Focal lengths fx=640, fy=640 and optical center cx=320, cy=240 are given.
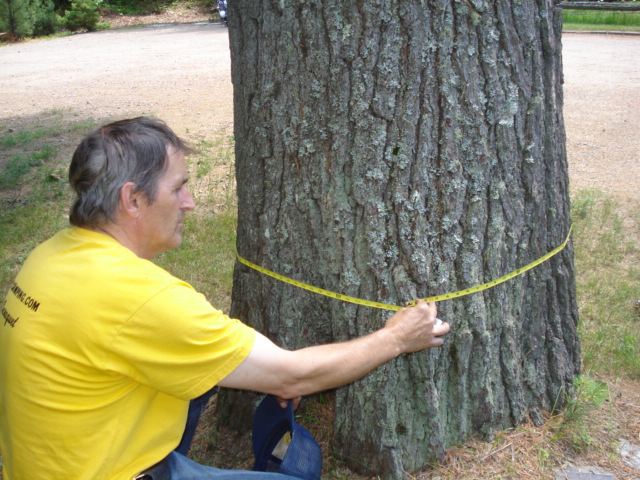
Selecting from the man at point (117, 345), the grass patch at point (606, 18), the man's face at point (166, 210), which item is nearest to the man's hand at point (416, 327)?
the man at point (117, 345)

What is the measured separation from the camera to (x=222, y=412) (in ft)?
9.79

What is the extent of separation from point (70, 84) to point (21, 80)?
1512 mm

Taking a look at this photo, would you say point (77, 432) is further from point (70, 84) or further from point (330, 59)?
point (70, 84)

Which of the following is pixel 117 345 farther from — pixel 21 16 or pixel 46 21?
pixel 46 21

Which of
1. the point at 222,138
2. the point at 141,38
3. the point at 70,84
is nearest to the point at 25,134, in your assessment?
the point at 222,138

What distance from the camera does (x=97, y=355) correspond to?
1.73m

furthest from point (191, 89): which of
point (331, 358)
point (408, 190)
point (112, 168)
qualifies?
point (331, 358)

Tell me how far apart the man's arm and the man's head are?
49cm

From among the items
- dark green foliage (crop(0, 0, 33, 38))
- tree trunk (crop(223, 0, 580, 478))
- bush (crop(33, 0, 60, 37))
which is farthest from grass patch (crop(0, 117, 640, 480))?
bush (crop(33, 0, 60, 37))

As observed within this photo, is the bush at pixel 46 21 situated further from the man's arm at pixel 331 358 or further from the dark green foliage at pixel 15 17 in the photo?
the man's arm at pixel 331 358

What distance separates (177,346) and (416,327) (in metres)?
0.90

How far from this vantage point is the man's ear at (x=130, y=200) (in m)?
1.91

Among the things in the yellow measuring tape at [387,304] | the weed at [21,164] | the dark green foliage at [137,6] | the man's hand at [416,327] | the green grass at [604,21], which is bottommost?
the weed at [21,164]

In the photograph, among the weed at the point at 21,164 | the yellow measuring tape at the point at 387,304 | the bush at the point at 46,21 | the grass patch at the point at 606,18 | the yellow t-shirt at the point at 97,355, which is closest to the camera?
the yellow t-shirt at the point at 97,355
